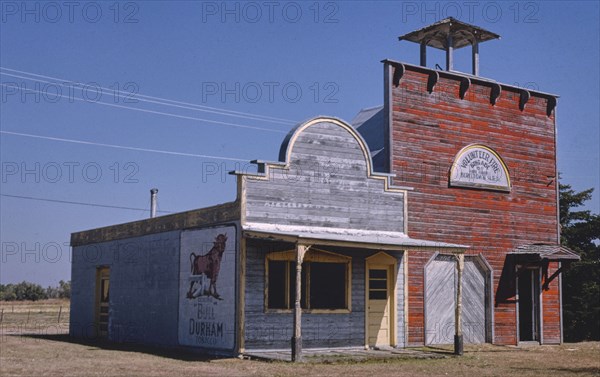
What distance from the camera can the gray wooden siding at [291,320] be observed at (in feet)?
68.5

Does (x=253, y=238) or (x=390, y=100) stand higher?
(x=390, y=100)

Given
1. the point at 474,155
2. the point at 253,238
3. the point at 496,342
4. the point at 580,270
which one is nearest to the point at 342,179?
the point at 253,238

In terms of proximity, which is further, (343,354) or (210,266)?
(210,266)

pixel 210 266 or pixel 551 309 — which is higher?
pixel 210 266

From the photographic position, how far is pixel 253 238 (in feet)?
68.5

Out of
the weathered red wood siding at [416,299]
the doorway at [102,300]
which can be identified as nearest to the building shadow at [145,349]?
the doorway at [102,300]

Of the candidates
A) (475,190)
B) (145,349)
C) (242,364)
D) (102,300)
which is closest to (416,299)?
(475,190)

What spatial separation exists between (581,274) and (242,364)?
2338cm

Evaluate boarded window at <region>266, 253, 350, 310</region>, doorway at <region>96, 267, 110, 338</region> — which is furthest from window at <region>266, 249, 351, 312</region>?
doorway at <region>96, 267, 110, 338</region>

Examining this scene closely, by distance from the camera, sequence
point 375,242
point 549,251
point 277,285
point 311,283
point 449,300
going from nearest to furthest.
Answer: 1. point 375,242
2. point 277,285
3. point 311,283
4. point 449,300
5. point 549,251

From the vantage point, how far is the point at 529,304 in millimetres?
28438

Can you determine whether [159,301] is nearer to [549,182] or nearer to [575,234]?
[549,182]

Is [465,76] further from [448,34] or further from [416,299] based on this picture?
[416,299]

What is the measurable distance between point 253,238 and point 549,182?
42.6 feet
